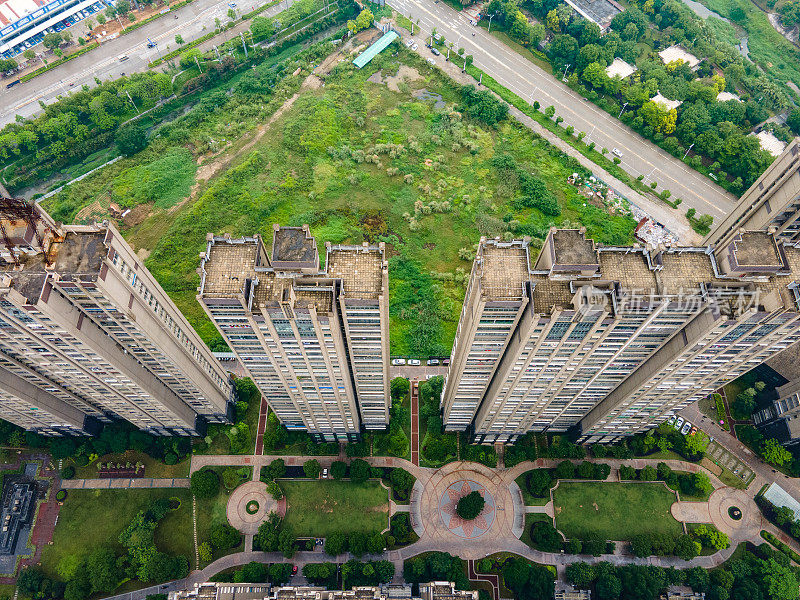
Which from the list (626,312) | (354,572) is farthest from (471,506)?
(626,312)

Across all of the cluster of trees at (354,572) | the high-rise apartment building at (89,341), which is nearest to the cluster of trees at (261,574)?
the cluster of trees at (354,572)

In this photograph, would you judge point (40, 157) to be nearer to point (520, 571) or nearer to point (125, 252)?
point (125, 252)

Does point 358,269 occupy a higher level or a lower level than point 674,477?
higher

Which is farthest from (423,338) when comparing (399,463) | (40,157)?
(40,157)

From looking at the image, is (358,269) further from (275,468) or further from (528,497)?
(528,497)

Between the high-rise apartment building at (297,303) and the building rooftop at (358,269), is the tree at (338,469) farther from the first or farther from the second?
the building rooftop at (358,269)

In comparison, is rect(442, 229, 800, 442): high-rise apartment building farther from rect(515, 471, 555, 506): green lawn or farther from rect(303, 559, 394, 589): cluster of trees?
rect(303, 559, 394, 589): cluster of trees
